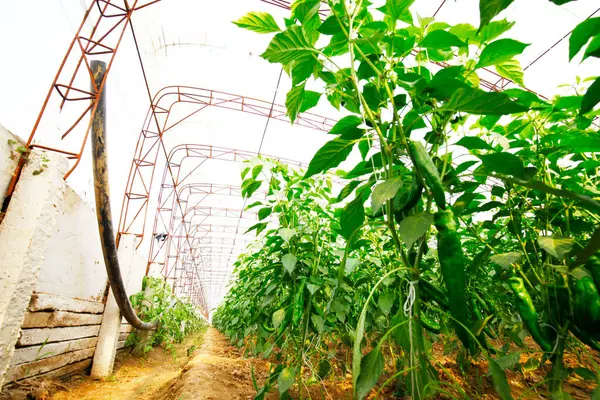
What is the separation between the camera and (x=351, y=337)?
213 centimetres

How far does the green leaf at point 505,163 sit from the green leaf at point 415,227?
200 millimetres

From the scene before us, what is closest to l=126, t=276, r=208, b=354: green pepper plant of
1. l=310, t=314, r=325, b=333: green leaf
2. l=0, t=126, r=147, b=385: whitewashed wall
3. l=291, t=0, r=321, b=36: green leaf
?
l=0, t=126, r=147, b=385: whitewashed wall

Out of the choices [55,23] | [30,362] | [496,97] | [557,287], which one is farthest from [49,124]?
[557,287]

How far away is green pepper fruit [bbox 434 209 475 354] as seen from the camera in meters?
0.75

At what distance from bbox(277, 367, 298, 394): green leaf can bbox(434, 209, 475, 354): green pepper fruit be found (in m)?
0.95

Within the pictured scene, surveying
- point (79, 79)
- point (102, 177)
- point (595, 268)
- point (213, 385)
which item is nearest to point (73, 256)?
point (102, 177)

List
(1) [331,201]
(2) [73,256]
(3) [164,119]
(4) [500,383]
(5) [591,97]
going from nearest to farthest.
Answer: (5) [591,97]
(4) [500,383]
(1) [331,201]
(2) [73,256]
(3) [164,119]

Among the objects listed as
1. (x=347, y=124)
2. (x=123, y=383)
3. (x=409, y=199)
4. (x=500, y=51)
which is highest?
(x=500, y=51)

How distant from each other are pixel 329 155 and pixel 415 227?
368 mm

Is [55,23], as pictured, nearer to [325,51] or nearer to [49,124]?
[49,124]

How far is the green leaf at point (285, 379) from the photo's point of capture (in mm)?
1430

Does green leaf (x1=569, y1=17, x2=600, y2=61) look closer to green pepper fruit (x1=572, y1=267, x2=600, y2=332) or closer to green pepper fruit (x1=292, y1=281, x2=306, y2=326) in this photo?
green pepper fruit (x1=572, y1=267, x2=600, y2=332)

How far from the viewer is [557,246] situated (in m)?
0.87

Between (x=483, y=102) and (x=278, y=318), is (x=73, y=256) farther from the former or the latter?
(x=483, y=102)
